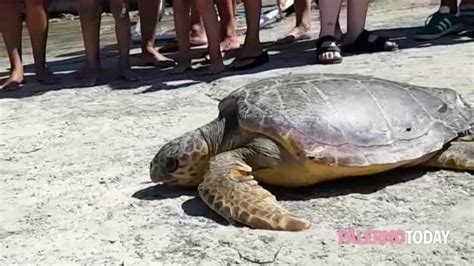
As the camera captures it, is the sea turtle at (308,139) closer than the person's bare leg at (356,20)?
Yes

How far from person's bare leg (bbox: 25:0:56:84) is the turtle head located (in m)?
2.76

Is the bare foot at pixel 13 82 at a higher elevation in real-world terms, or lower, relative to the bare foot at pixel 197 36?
higher

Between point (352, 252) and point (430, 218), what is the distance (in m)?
0.36

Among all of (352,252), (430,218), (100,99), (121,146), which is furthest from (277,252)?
(100,99)

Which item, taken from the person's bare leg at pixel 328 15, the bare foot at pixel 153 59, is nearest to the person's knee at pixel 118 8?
the bare foot at pixel 153 59

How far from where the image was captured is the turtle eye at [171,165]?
2.99 meters

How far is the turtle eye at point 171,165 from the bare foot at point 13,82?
2.86 metres

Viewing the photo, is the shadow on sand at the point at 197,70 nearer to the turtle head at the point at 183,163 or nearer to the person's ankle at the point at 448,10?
the person's ankle at the point at 448,10

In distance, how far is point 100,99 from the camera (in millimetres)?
4953

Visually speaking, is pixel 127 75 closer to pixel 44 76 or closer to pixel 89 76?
pixel 89 76

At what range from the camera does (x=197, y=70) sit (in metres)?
5.51

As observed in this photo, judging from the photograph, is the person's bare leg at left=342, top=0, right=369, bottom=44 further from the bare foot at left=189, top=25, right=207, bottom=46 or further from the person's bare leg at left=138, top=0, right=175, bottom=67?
the bare foot at left=189, top=25, right=207, bottom=46

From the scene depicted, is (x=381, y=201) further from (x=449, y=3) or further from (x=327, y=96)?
(x=449, y=3)

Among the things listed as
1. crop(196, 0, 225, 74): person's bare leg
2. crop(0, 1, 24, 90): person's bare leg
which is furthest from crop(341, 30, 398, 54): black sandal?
crop(0, 1, 24, 90): person's bare leg
